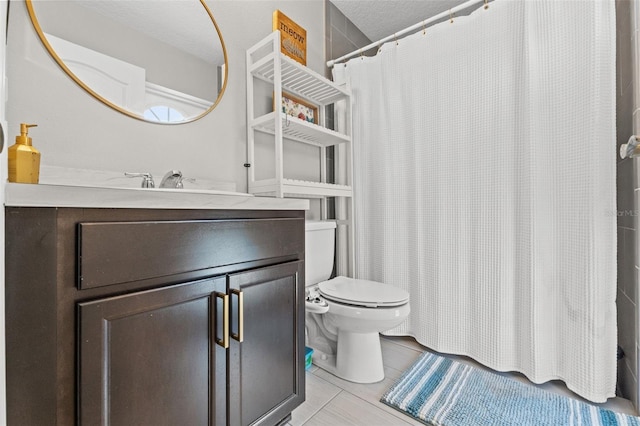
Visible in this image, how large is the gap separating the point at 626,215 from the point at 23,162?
2097mm

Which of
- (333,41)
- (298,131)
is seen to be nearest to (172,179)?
(298,131)

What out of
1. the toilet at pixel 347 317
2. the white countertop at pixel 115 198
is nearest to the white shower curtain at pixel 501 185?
the toilet at pixel 347 317

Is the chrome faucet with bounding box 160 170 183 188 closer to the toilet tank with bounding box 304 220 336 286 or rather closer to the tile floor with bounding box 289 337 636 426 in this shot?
the toilet tank with bounding box 304 220 336 286

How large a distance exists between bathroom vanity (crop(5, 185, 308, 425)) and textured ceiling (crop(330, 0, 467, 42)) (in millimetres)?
1877

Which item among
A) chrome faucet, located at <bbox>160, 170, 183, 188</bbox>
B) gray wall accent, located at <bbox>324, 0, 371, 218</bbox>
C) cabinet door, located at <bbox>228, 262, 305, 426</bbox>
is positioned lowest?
cabinet door, located at <bbox>228, 262, 305, 426</bbox>

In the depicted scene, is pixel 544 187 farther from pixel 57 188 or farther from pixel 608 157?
pixel 57 188

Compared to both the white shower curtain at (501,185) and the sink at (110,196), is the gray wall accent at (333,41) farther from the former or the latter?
the sink at (110,196)

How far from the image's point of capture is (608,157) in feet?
3.94

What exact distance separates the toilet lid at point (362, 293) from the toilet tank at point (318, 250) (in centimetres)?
10

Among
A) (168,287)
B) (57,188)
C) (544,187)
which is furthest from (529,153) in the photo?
(57,188)

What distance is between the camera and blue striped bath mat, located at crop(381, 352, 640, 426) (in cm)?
114

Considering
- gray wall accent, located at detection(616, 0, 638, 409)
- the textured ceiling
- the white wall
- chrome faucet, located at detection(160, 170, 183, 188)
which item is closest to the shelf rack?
the white wall

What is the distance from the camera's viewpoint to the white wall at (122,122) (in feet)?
2.97

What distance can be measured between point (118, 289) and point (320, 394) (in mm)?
1039
